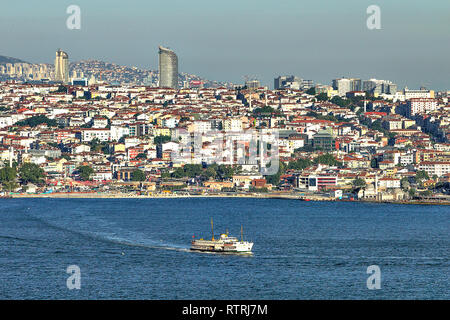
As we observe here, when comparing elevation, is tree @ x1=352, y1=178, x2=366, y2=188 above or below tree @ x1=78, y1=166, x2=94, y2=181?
below

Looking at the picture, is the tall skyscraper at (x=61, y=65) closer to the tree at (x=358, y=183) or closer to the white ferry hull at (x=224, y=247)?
the tree at (x=358, y=183)

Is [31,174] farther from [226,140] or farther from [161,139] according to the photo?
[161,139]

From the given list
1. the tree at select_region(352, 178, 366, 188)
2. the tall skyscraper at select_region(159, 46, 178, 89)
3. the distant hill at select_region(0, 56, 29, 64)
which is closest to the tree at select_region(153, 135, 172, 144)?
the tree at select_region(352, 178, 366, 188)

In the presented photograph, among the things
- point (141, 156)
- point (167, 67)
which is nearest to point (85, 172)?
point (141, 156)

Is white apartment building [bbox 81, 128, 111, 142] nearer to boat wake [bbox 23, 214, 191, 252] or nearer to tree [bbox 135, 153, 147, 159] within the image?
tree [bbox 135, 153, 147, 159]

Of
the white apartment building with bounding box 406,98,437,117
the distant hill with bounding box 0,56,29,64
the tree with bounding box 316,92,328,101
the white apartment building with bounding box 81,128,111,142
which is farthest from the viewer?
the distant hill with bounding box 0,56,29,64

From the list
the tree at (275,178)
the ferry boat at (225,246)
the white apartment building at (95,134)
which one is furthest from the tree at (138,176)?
the ferry boat at (225,246)

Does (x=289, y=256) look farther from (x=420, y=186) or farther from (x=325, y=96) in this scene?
(x=325, y=96)
